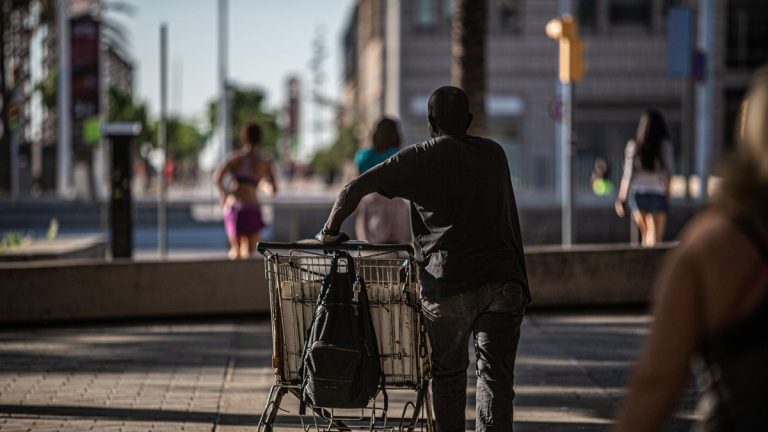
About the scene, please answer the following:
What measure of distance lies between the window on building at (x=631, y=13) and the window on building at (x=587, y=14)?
649 millimetres

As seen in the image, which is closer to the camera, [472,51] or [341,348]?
[341,348]

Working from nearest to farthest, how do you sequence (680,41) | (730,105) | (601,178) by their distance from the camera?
(680,41), (601,178), (730,105)

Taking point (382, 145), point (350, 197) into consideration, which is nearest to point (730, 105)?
point (382, 145)

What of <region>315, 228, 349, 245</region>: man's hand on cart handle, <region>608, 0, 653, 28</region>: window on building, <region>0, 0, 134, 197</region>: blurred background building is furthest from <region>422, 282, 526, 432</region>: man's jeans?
<region>608, 0, 653, 28</region>: window on building

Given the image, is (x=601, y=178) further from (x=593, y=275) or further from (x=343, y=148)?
(x=343, y=148)

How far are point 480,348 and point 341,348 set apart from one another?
677 millimetres

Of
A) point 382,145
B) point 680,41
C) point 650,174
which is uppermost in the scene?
point 680,41

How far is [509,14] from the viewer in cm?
4884

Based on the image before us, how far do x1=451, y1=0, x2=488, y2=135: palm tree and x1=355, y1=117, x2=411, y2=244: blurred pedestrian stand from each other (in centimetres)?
741

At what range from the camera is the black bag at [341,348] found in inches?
195

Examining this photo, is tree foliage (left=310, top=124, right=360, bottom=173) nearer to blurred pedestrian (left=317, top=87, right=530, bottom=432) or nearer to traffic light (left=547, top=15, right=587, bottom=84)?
traffic light (left=547, top=15, right=587, bottom=84)

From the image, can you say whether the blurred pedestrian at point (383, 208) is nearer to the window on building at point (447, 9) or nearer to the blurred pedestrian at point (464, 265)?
the blurred pedestrian at point (464, 265)

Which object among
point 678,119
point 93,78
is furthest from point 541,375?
point 678,119

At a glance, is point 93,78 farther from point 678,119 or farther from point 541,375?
point 541,375
